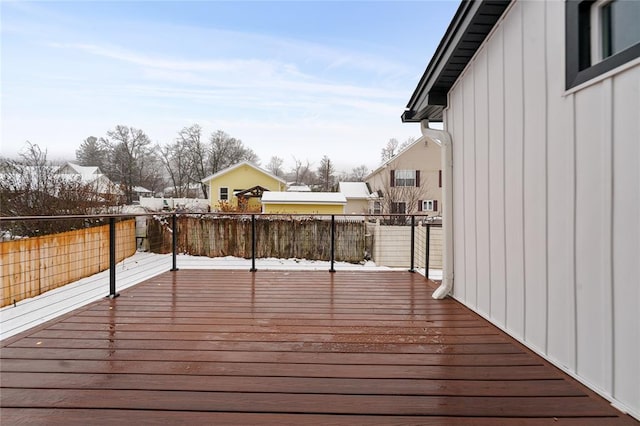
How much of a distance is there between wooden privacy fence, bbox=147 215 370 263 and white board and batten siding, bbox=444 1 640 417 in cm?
516

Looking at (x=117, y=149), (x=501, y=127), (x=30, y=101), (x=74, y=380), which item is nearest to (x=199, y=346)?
(x=74, y=380)

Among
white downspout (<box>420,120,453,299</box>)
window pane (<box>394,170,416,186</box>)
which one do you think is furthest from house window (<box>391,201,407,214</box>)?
white downspout (<box>420,120,453,299</box>)

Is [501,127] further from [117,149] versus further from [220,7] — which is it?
[117,149]

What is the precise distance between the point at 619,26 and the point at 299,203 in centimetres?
1289

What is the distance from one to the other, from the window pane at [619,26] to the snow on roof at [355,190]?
1682 centimetres

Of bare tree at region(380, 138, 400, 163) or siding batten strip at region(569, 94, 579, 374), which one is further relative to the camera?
bare tree at region(380, 138, 400, 163)

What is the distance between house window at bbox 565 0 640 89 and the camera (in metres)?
1.47

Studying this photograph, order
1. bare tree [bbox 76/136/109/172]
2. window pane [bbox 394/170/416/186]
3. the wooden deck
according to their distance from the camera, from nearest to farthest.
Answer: the wooden deck → window pane [bbox 394/170/416/186] → bare tree [bbox 76/136/109/172]

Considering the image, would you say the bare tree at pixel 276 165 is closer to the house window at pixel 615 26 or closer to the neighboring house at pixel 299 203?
the neighboring house at pixel 299 203

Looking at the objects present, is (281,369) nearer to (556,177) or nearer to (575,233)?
(575,233)

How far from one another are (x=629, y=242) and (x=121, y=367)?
255 cm

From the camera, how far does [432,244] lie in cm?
741

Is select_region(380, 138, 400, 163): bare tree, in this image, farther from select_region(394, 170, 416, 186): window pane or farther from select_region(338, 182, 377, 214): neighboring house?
select_region(394, 170, 416, 186): window pane

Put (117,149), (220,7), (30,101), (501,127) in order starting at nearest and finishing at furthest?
(501,127)
(220,7)
(30,101)
(117,149)
